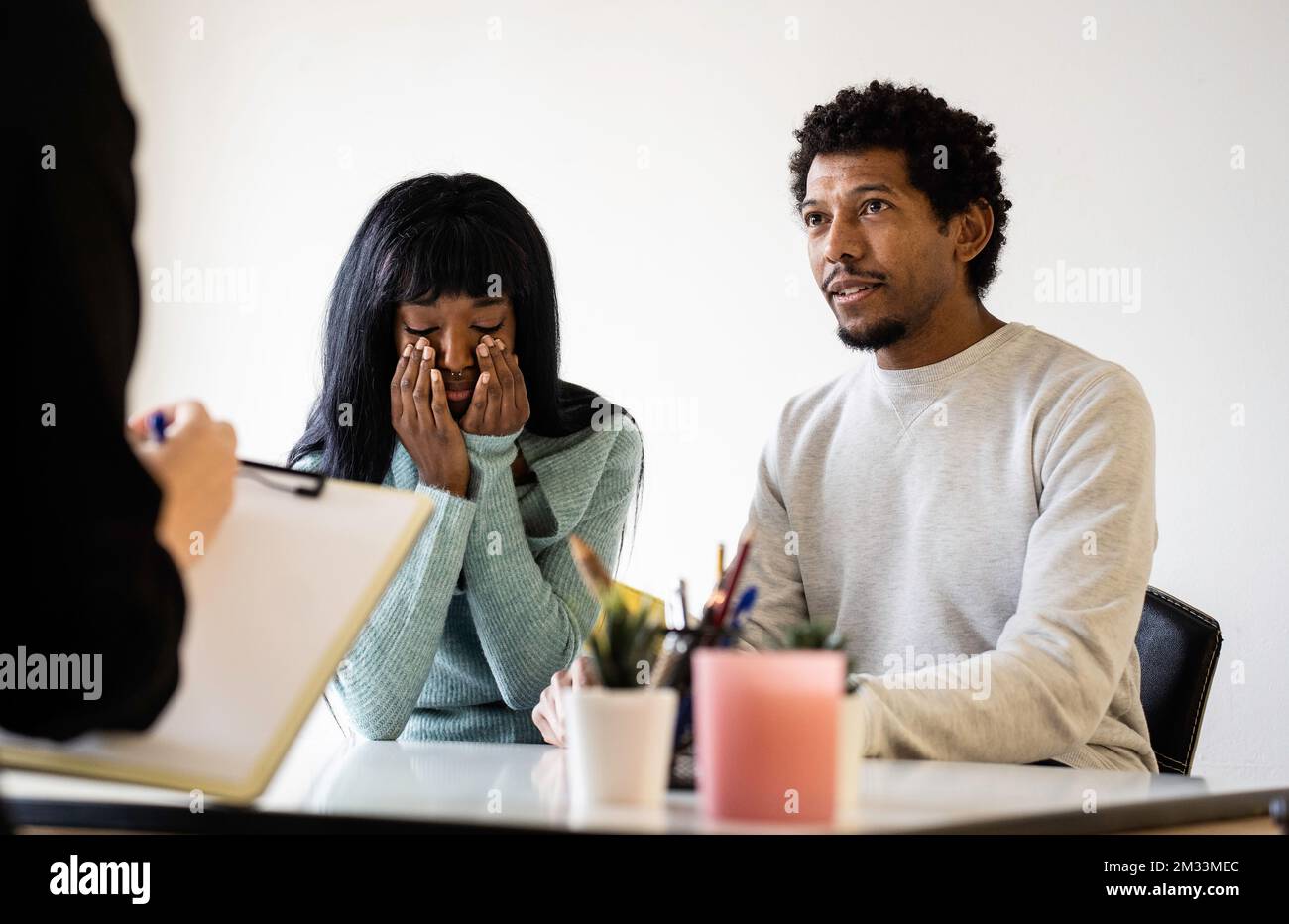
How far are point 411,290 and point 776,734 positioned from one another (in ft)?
3.17

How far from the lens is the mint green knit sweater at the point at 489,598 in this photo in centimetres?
142

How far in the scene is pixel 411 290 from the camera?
1512 millimetres

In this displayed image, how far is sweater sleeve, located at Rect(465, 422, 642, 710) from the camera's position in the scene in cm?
147

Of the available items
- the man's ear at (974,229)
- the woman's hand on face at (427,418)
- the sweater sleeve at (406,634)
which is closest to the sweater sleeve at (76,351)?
the sweater sleeve at (406,634)

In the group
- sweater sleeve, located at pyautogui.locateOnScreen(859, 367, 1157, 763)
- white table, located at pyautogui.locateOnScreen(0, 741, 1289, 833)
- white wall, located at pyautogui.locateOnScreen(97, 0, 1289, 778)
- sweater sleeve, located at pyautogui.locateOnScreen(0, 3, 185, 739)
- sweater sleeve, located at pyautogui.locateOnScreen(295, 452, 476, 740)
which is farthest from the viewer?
white wall, located at pyautogui.locateOnScreen(97, 0, 1289, 778)

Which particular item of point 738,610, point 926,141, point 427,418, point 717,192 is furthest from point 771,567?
point 717,192

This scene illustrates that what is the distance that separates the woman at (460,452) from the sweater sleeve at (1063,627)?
546 millimetres

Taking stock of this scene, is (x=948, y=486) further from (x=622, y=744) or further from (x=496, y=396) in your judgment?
(x=622, y=744)

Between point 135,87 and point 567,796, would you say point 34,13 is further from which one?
point 135,87

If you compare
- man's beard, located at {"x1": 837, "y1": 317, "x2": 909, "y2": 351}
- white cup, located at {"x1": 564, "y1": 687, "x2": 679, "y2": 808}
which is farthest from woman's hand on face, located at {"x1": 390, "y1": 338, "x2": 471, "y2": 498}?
white cup, located at {"x1": 564, "y1": 687, "x2": 679, "y2": 808}

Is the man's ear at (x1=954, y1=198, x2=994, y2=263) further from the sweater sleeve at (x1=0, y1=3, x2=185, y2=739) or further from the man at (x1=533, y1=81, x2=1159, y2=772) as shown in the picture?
the sweater sleeve at (x1=0, y1=3, x2=185, y2=739)

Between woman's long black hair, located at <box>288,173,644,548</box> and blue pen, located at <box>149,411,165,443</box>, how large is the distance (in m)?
0.72

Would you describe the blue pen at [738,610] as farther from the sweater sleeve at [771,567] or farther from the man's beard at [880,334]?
the man's beard at [880,334]

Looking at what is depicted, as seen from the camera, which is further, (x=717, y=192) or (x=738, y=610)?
(x=717, y=192)
